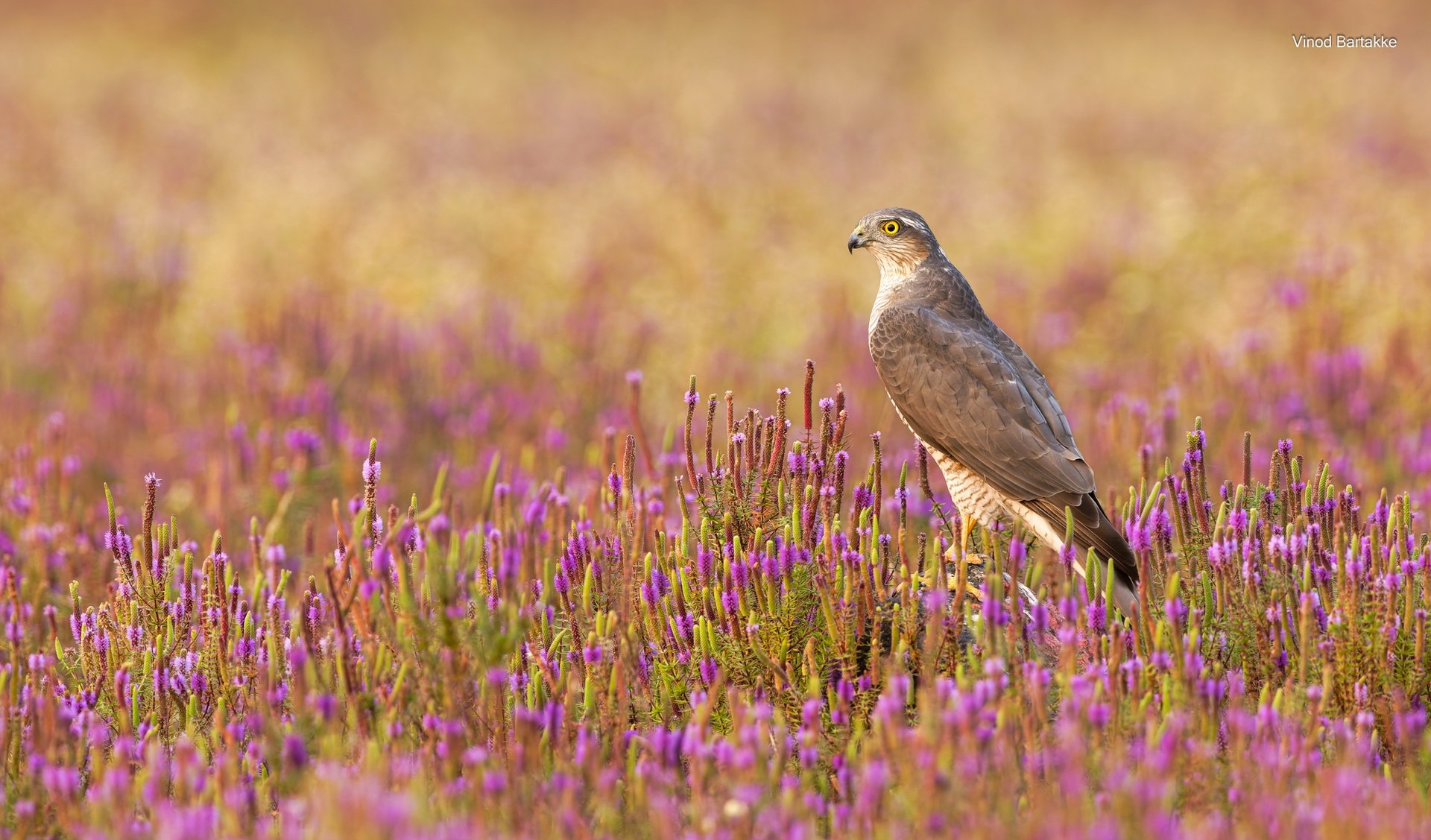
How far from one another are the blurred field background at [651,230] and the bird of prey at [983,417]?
126cm

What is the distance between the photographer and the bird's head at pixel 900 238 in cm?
434

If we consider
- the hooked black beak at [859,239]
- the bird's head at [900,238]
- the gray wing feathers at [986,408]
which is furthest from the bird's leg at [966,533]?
the hooked black beak at [859,239]

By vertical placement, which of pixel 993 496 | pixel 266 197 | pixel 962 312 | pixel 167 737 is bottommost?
pixel 167 737

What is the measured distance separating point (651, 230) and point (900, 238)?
20.5ft

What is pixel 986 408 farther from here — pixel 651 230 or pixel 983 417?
pixel 651 230

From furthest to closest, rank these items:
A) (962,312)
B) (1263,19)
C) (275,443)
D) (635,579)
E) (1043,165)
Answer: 1. (1263,19)
2. (1043,165)
3. (275,443)
4. (962,312)
5. (635,579)

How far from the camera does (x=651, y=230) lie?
1046 centimetres

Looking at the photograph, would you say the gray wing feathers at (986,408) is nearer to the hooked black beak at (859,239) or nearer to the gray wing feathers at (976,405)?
the gray wing feathers at (976,405)

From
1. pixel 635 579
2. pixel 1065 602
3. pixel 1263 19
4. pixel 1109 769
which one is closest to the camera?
pixel 1109 769

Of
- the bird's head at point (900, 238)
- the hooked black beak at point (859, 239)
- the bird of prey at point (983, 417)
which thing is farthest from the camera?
the hooked black beak at point (859, 239)

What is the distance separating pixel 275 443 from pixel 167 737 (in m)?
3.34

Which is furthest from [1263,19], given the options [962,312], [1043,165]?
[962,312]

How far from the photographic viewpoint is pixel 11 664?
8.73ft

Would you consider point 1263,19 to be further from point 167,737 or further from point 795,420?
point 167,737
